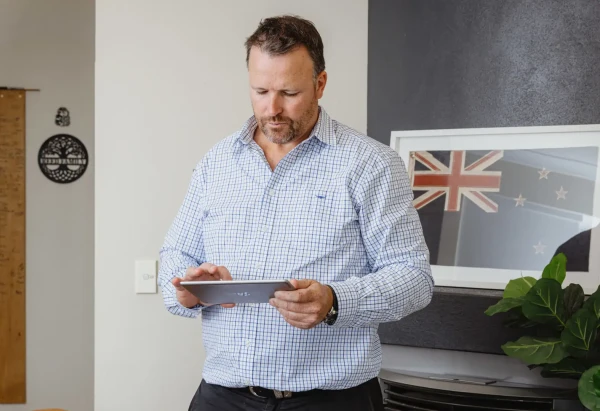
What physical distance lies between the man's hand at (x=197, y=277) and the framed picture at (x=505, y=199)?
4.17ft

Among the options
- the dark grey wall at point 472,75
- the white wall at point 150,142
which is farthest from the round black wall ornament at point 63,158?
the dark grey wall at point 472,75

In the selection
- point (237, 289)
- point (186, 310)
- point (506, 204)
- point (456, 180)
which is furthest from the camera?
point (456, 180)

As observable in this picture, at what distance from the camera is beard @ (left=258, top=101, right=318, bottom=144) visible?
73.8 inches

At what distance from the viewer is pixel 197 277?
1.74 m

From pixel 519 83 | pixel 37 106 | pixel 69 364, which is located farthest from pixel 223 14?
pixel 69 364

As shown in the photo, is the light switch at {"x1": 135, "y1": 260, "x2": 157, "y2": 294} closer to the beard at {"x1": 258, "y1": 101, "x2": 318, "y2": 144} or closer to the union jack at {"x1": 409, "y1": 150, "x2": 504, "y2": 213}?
the union jack at {"x1": 409, "y1": 150, "x2": 504, "y2": 213}

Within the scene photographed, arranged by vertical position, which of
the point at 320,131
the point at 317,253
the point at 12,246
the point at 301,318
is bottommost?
the point at 12,246

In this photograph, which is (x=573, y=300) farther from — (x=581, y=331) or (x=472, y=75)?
(x=472, y=75)

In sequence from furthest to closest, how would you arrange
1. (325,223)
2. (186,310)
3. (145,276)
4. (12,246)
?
(12,246), (145,276), (186,310), (325,223)

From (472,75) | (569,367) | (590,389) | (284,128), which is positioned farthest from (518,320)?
(284,128)

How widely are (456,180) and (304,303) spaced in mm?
1425

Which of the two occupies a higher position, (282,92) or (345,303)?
(282,92)

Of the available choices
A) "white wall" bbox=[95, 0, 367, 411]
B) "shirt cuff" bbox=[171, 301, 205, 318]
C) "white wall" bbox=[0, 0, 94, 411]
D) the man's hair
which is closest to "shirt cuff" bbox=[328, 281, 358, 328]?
"shirt cuff" bbox=[171, 301, 205, 318]

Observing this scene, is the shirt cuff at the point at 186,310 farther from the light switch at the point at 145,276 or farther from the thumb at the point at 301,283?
the light switch at the point at 145,276
